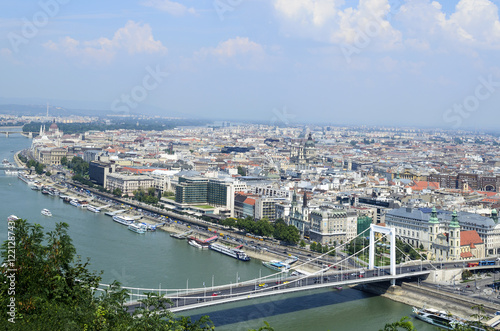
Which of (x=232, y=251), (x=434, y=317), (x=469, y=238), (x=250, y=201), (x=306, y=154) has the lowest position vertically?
(x=434, y=317)

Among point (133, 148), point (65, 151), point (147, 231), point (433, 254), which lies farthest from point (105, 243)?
point (133, 148)

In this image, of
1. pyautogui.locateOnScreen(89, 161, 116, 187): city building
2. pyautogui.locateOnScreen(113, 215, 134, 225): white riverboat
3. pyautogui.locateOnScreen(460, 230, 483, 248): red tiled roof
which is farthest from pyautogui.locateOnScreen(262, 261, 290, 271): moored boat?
pyautogui.locateOnScreen(89, 161, 116, 187): city building

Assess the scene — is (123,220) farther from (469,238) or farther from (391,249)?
(469,238)

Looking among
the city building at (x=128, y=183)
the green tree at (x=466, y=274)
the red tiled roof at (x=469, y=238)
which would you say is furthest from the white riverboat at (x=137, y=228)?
the green tree at (x=466, y=274)

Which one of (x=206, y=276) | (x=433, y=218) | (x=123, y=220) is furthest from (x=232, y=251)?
(x=123, y=220)

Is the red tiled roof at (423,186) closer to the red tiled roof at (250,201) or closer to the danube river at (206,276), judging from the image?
the red tiled roof at (250,201)

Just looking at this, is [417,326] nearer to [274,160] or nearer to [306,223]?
[306,223]

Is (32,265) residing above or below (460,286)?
above
